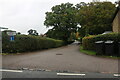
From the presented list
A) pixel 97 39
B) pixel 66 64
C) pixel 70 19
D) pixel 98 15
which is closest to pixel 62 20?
pixel 70 19

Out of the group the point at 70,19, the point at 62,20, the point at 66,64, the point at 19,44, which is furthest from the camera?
the point at 70,19

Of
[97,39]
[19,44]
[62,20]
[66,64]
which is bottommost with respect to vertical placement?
[66,64]

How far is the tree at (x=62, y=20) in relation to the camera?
3419 cm

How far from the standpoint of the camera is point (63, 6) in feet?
120

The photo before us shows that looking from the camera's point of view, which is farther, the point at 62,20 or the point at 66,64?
the point at 62,20

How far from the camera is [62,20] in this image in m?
33.6

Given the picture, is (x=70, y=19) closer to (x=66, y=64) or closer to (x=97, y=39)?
(x=97, y=39)

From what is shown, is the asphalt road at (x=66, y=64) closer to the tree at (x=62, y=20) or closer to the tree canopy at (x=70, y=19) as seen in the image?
the tree canopy at (x=70, y=19)

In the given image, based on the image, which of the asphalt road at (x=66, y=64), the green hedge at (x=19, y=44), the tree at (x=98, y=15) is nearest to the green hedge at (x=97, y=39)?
the asphalt road at (x=66, y=64)

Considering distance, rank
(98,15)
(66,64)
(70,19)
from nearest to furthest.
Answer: (66,64) → (98,15) → (70,19)

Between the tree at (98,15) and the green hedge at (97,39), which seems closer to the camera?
the green hedge at (97,39)

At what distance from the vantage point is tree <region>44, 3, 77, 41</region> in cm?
3419

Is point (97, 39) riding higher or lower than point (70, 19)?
lower

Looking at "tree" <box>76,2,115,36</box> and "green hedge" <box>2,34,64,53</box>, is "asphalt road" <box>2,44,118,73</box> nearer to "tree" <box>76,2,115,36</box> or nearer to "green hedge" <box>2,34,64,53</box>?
"green hedge" <box>2,34,64,53</box>
